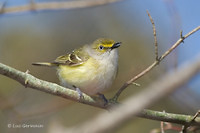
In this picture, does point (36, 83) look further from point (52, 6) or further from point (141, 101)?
point (141, 101)

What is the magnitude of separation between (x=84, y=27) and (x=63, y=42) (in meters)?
0.96

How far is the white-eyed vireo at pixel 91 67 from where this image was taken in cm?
404

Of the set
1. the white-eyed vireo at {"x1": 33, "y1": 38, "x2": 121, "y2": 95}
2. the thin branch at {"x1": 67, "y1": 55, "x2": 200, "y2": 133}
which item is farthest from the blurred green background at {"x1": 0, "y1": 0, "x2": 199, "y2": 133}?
the thin branch at {"x1": 67, "y1": 55, "x2": 200, "y2": 133}

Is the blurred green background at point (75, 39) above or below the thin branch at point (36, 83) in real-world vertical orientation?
above

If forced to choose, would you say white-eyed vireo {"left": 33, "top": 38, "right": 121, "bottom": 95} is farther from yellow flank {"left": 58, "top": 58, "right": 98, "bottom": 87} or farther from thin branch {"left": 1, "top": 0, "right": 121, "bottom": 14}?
thin branch {"left": 1, "top": 0, "right": 121, "bottom": 14}

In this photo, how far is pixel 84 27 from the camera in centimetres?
939

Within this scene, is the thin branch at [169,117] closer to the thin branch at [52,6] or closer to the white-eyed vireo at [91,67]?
the white-eyed vireo at [91,67]

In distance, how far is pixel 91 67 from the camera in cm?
415

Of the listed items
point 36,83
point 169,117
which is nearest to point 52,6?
point 36,83

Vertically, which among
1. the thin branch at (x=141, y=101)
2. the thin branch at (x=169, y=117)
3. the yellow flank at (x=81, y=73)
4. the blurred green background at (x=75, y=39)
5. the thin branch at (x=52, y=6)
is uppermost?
the blurred green background at (x=75, y=39)

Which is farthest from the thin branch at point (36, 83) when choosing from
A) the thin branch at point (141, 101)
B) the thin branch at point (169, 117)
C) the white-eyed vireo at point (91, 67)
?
the thin branch at point (141, 101)

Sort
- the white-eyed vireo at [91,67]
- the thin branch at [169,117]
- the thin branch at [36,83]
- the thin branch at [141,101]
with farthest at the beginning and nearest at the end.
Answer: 1. the white-eyed vireo at [91,67]
2. the thin branch at [169,117]
3. the thin branch at [36,83]
4. the thin branch at [141,101]

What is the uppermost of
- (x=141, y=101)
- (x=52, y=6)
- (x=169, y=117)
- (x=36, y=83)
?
(x=52, y=6)

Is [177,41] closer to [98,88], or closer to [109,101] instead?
[109,101]
